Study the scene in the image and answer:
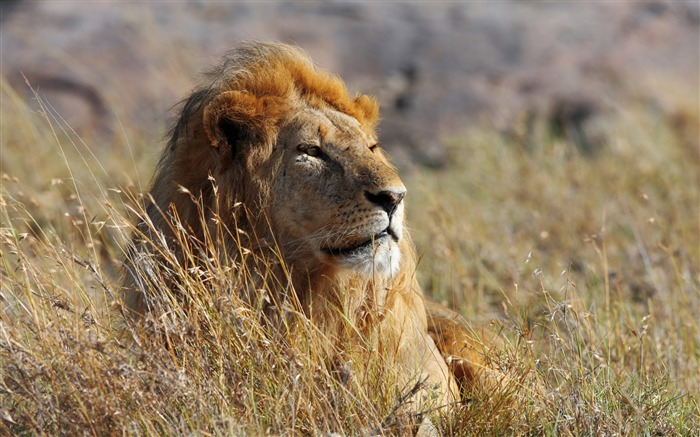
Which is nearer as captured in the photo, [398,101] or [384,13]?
[398,101]

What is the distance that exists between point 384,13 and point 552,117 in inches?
114

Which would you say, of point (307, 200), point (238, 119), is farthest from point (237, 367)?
point (238, 119)

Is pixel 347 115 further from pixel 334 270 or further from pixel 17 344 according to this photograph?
pixel 17 344

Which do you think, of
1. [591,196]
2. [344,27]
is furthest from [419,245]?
[344,27]

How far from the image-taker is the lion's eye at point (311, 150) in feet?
12.2

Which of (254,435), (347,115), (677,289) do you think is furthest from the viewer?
(677,289)

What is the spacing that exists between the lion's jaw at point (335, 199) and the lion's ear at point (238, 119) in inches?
3.0

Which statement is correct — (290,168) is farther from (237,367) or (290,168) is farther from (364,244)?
(237,367)

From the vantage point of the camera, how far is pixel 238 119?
3711mm

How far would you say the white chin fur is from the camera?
346 cm

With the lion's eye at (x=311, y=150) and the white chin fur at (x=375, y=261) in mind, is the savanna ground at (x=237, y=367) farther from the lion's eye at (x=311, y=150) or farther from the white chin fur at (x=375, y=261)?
the lion's eye at (x=311, y=150)

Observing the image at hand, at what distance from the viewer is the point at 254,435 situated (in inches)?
114

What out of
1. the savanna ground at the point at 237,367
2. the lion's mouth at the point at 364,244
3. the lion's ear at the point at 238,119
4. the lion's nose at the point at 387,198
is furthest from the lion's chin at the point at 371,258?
the lion's ear at the point at 238,119

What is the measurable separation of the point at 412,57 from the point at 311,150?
8.46 m
